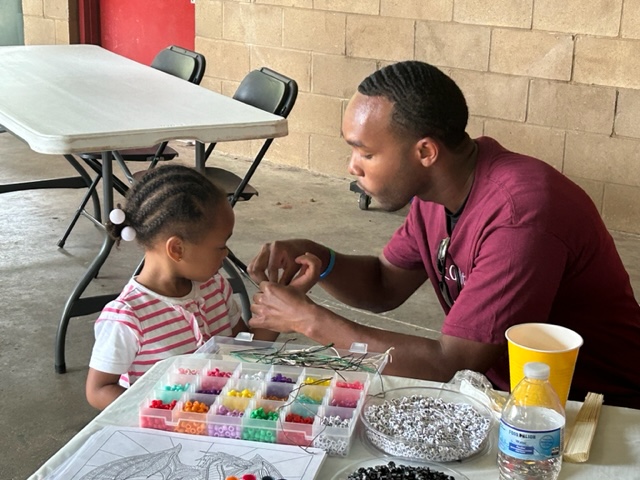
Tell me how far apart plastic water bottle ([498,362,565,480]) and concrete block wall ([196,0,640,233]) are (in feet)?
11.9

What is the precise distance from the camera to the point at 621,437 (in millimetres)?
1391

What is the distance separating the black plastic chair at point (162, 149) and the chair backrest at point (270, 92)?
1.60 feet

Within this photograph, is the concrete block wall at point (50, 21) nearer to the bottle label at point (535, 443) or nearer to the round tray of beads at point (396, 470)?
the round tray of beads at point (396, 470)

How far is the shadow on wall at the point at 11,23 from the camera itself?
306 inches

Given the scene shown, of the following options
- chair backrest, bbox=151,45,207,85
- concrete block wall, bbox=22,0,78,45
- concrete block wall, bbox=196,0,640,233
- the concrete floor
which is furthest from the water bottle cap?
concrete block wall, bbox=22,0,78,45

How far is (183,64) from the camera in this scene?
4.45 meters

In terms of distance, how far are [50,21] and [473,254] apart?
6526mm

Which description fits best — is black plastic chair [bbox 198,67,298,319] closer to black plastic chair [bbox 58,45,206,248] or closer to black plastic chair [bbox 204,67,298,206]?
black plastic chair [bbox 204,67,298,206]

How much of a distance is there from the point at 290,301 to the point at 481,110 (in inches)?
140

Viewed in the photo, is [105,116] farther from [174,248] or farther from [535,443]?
[535,443]

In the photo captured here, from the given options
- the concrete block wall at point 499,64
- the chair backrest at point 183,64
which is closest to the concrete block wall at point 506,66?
the concrete block wall at point 499,64

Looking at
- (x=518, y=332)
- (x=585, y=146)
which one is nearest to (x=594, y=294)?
(x=518, y=332)

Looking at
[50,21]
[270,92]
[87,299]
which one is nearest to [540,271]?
[87,299]

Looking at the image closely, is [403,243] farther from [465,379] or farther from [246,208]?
[246,208]
